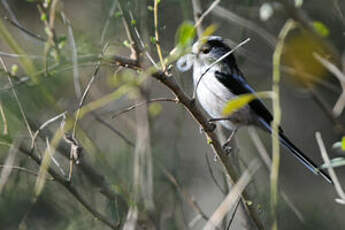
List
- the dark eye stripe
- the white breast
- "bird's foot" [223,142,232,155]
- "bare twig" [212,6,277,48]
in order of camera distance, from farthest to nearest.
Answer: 1. the dark eye stripe
2. the white breast
3. "bird's foot" [223,142,232,155]
4. "bare twig" [212,6,277,48]

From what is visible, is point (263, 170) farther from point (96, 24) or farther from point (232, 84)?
point (96, 24)

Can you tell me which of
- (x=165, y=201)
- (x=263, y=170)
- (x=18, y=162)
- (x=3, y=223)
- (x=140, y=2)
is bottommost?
(x=263, y=170)

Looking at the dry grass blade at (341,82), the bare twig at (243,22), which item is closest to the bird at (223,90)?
the bare twig at (243,22)

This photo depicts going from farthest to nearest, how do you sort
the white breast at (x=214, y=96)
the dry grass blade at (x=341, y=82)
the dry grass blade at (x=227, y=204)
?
the white breast at (x=214, y=96)
the dry grass blade at (x=341, y=82)
the dry grass blade at (x=227, y=204)

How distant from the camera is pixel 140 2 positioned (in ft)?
12.1

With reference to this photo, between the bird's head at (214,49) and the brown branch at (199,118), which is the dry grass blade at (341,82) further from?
the bird's head at (214,49)

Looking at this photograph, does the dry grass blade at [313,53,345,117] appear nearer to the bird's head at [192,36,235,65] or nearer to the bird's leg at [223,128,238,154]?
the bird's leg at [223,128,238,154]

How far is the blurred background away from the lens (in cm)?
242

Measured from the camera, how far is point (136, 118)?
12.7ft

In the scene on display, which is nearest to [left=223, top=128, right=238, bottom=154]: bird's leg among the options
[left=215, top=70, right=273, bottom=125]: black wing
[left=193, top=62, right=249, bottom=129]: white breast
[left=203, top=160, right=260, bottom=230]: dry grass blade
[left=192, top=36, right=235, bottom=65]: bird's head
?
[left=193, top=62, right=249, bottom=129]: white breast

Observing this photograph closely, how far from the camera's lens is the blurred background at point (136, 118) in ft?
7.95

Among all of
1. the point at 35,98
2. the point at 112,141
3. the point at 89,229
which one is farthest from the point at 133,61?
the point at 112,141

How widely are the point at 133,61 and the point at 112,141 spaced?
318 centimetres

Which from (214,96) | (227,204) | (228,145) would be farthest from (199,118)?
(214,96)
